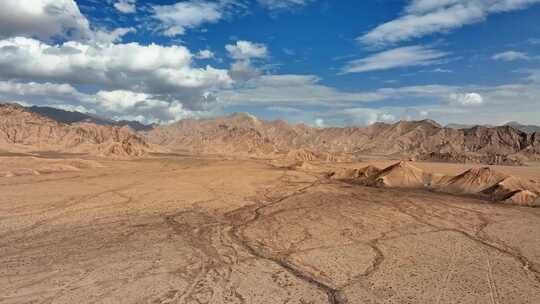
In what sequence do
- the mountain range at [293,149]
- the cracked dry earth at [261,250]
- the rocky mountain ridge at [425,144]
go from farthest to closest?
1. the rocky mountain ridge at [425,144]
2. the mountain range at [293,149]
3. the cracked dry earth at [261,250]

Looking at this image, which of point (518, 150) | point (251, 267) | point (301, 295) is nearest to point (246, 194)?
point (251, 267)

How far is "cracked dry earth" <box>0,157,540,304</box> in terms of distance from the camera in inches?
487

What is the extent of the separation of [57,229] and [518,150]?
14455 centimetres

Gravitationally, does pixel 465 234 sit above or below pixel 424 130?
below

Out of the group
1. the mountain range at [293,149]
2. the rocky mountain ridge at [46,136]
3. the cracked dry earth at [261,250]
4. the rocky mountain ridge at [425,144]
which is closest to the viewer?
the cracked dry earth at [261,250]

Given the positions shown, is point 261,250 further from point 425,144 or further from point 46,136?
point 425,144

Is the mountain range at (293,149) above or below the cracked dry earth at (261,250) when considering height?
above

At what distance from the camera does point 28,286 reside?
492 inches

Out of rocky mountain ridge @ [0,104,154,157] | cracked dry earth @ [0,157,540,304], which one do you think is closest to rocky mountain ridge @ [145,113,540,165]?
rocky mountain ridge @ [0,104,154,157]

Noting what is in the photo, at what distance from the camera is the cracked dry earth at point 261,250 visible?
487 inches

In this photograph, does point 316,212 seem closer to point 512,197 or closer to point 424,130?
point 512,197

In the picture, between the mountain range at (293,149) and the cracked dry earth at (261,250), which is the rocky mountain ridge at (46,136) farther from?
the cracked dry earth at (261,250)

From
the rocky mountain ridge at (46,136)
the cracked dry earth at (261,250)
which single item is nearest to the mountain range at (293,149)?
the rocky mountain ridge at (46,136)

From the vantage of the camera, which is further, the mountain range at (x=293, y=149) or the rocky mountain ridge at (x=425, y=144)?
the rocky mountain ridge at (x=425, y=144)
